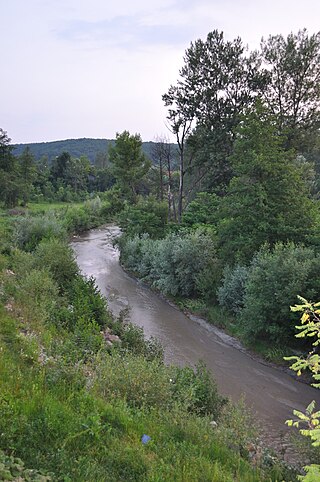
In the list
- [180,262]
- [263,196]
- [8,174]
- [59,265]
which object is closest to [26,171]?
[8,174]

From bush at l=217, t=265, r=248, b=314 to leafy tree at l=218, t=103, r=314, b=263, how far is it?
71cm

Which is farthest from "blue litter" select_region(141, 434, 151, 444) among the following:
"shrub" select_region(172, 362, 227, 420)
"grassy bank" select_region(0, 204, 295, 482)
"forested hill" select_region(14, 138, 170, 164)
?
"forested hill" select_region(14, 138, 170, 164)

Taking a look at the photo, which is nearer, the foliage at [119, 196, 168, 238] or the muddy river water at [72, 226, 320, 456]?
the muddy river water at [72, 226, 320, 456]

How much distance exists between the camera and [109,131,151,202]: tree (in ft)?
110

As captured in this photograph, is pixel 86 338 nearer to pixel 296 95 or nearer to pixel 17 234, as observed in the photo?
pixel 17 234

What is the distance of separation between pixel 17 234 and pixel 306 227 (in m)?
16.1

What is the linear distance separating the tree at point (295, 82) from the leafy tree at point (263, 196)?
9.19 m

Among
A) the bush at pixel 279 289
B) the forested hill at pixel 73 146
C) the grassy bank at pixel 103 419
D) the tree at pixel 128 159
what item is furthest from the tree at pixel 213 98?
the forested hill at pixel 73 146

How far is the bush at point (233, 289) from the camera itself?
14095mm

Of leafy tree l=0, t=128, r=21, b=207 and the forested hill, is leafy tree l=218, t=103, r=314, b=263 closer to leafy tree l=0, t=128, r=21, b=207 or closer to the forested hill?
leafy tree l=0, t=128, r=21, b=207

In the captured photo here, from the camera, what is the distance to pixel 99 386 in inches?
240

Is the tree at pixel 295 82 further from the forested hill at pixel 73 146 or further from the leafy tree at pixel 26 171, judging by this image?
the forested hill at pixel 73 146

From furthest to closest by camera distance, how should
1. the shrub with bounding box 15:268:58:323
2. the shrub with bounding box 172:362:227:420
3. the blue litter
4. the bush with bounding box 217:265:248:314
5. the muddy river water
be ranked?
the bush with bounding box 217:265:248:314 < the muddy river water < the shrub with bounding box 15:268:58:323 < the shrub with bounding box 172:362:227:420 < the blue litter

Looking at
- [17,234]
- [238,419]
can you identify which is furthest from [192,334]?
[17,234]
